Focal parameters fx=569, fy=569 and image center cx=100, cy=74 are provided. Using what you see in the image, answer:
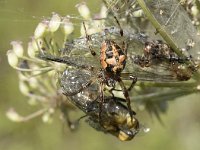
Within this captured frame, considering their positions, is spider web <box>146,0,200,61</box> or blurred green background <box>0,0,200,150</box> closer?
spider web <box>146,0,200,61</box>

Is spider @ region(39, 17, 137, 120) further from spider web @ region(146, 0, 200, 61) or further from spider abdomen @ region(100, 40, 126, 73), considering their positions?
spider web @ region(146, 0, 200, 61)

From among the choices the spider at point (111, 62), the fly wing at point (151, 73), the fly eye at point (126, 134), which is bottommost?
the fly eye at point (126, 134)

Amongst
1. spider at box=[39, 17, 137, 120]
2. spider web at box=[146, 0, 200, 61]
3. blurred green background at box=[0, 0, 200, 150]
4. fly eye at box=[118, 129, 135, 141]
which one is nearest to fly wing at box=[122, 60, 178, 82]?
spider at box=[39, 17, 137, 120]

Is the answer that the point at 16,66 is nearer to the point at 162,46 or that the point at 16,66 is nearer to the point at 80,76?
the point at 80,76

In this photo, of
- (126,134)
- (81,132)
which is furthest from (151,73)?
(81,132)

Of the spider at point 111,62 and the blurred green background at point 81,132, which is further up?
the spider at point 111,62

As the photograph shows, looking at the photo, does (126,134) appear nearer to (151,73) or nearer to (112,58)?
(151,73)

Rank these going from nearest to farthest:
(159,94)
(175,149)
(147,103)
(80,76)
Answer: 1. (80,76)
2. (159,94)
3. (147,103)
4. (175,149)

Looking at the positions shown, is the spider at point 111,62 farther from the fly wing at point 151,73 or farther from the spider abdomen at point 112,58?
the fly wing at point 151,73

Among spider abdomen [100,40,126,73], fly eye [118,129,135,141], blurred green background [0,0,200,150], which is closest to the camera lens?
spider abdomen [100,40,126,73]

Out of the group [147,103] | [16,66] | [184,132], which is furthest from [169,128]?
[16,66]

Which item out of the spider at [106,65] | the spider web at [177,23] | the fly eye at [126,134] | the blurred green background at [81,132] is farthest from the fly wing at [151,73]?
the blurred green background at [81,132]
